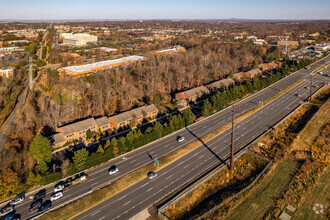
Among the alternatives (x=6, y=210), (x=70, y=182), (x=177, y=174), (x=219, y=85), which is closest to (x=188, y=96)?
(x=219, y=85)

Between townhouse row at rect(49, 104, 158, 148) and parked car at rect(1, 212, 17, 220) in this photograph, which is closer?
parked car at rect(1, 212, 17, 220)

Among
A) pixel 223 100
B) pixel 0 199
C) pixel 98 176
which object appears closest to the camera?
pixel 0 199

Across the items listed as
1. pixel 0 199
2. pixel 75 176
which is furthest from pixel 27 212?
pixel 75 176

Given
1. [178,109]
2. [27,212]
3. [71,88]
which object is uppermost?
[71,88]

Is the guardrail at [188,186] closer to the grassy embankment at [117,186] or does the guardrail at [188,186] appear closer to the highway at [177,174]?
the highway at [177,174]

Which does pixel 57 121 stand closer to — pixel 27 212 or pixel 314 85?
pixel 27 212

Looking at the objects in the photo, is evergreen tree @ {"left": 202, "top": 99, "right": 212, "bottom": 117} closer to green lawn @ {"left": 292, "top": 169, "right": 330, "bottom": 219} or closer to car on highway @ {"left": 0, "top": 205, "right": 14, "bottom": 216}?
green lawn @ {"left": 292, "top": 169, "right": 330, "bottom": 219}

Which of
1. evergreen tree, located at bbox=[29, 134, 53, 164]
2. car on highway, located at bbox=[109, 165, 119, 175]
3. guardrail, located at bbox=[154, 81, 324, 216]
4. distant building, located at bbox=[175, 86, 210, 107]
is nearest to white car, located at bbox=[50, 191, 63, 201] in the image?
car on highway, located at bbox=[109, 165, 119, 175]

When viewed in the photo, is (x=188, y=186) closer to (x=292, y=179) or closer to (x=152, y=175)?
(x=152, y=175)
